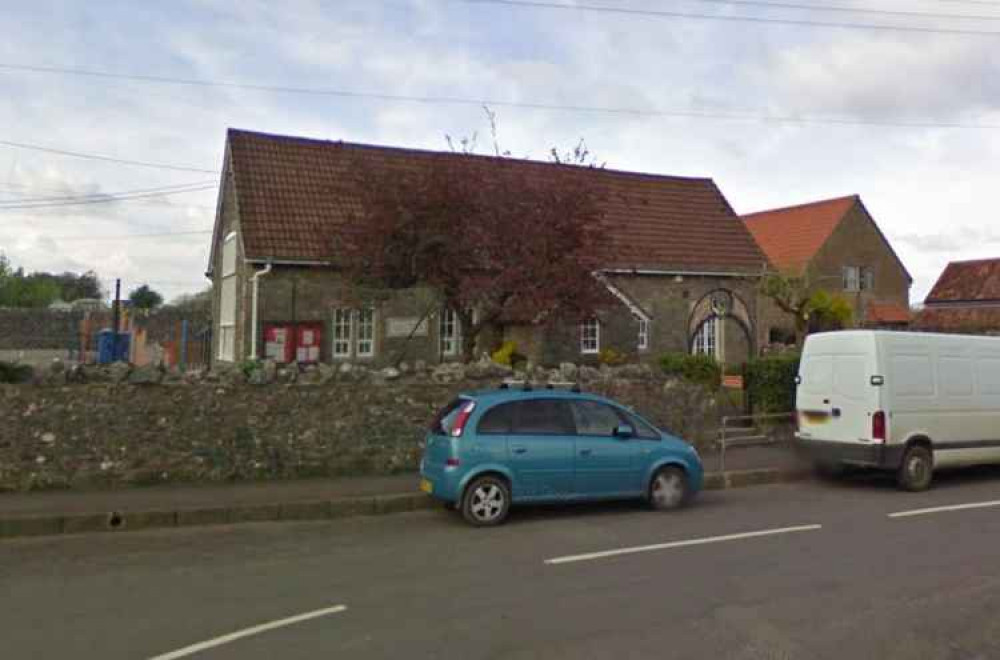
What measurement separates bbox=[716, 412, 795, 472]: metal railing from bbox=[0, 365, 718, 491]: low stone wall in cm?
490

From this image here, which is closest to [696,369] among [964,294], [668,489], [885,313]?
[668,489]

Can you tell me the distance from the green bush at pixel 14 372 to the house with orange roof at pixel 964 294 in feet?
126

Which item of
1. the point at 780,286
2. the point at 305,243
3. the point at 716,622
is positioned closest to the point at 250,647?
the point at 716,622

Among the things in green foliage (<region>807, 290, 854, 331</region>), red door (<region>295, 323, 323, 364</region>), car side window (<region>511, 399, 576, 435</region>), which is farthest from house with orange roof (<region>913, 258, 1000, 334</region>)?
car side window (<region>511, 399, 576, 435</region>)

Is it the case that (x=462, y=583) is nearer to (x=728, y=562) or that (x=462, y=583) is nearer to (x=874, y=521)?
(x=728, y=562)

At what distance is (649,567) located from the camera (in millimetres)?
7250

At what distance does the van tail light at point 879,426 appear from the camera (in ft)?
37.2

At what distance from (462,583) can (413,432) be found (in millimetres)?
5679

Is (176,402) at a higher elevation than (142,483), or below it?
higher

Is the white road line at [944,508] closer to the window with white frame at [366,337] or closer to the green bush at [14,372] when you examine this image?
the green bush at [14,372]

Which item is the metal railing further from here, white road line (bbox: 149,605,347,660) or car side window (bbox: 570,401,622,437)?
white road line (bbox: 149,605,347,660)

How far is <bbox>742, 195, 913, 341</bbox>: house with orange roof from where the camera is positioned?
4331 centimetres

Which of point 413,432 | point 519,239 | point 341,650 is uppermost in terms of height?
point 519,239

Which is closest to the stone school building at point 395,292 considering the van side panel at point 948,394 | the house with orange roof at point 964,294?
the van side panel at point 948,394
